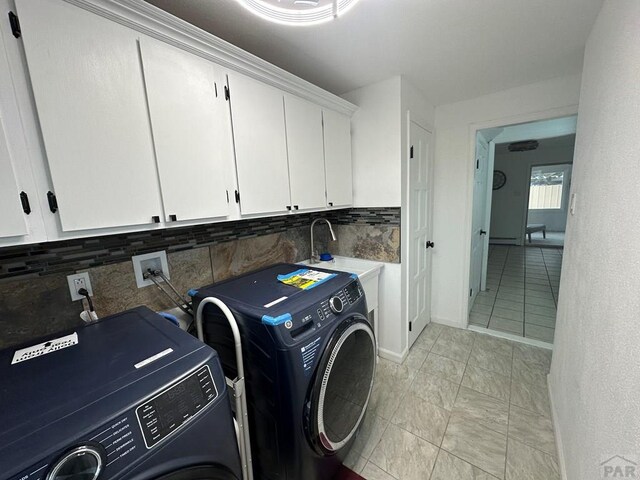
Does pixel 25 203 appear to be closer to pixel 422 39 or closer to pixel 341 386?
pixel 341 386

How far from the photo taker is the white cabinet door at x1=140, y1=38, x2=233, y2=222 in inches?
39.6

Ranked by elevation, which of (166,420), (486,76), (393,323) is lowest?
(393,323)

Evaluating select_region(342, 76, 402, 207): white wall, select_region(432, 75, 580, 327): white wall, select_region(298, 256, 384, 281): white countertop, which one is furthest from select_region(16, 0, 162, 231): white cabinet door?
select_region(432, 75, 580, 327): white wall

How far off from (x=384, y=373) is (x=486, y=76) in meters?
2.50

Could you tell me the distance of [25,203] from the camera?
75cm

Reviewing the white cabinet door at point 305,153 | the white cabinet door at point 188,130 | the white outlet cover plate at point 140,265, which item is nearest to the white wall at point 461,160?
the white cabinet door at point 305,153

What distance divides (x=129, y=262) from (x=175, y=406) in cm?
85

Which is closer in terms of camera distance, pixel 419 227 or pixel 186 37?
pixel 186 37

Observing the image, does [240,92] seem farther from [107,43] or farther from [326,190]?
[326,190]

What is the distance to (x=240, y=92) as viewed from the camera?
129cm

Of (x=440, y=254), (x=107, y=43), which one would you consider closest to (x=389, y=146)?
(x=440, y=254)

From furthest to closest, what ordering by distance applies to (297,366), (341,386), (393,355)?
(393,355), (341,386), (297,366)

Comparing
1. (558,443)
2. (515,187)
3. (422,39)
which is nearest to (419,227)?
(422,39)

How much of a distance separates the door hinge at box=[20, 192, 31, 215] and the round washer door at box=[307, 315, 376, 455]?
3.57ft
